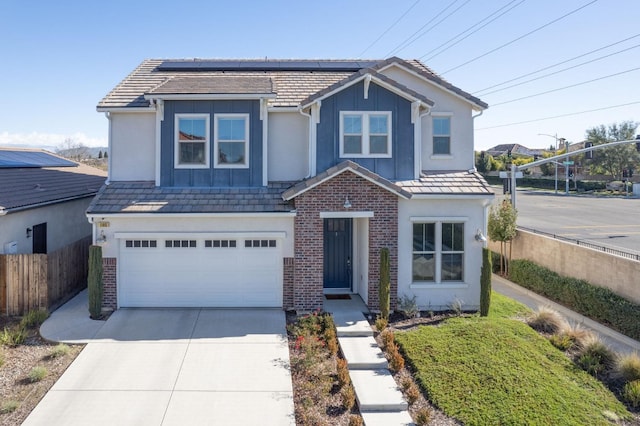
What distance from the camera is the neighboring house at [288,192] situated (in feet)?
40.7

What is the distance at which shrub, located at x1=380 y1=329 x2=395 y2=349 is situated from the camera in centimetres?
1011

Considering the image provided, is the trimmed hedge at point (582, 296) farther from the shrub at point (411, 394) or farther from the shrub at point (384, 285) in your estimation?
the shrub at point (411, 394)

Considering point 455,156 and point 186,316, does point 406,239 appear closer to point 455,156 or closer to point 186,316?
point 455,156

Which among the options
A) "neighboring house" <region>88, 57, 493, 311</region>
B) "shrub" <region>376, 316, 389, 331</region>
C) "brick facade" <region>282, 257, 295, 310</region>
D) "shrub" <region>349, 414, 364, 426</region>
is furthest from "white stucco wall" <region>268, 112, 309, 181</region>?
"shrub" <region>349, 414, 364, 426</region>

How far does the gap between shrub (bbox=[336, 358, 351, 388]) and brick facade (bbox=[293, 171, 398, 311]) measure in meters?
3.59

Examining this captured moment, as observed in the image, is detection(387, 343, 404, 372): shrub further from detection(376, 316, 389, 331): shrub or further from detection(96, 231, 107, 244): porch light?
detection(96, 231, 107, 244): porch light

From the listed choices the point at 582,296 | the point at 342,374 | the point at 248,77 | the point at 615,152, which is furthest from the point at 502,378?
the point at 615,152

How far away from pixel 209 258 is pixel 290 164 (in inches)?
150

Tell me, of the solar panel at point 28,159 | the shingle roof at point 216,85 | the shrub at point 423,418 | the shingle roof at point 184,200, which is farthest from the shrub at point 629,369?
the solar panel at point 28,159

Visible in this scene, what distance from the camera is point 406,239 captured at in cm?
1271

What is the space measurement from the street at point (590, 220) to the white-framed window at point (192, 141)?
451 inches

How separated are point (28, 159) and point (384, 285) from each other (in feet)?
57.2

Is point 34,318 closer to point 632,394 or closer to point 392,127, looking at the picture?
point 392,127

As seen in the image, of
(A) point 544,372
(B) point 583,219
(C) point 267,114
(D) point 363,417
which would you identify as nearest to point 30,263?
(C) point 267,114
